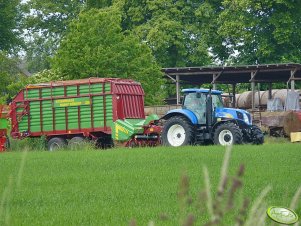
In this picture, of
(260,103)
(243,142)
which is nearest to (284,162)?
(243,142)

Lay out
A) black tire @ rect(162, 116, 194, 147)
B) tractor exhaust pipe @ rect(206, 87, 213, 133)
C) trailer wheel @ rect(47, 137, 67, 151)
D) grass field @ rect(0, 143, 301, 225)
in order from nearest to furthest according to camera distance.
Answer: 1. grass field @ rect(0, 143, 301, 225)
2. black tire @ rect(162, 116, 194, 147)
3. tractor exhaust pipe @ rect(206, 87, 213, 133)
4. trailer wheel @ rect(47, 137, 67, 151)

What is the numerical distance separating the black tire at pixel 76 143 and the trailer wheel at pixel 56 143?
0.40 meters

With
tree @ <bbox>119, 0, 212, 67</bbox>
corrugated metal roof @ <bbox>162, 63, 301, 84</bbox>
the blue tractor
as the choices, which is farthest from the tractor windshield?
tree @ <bbox>119, 0, 212, 67</bbox>

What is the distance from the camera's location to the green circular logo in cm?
504

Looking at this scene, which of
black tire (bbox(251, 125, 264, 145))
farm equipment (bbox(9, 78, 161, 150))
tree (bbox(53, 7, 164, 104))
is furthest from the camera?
tree (bbox(53, 7, 164, 104))

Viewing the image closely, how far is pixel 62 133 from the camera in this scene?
118 feet

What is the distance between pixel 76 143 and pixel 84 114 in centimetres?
146

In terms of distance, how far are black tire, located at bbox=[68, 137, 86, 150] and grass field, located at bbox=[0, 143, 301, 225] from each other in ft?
19.4

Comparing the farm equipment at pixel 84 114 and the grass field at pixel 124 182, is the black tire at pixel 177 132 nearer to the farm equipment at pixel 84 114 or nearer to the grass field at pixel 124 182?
the farm equipment at pixel 84 114

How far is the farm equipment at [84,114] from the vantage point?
113 feet

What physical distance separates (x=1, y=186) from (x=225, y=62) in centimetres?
4919

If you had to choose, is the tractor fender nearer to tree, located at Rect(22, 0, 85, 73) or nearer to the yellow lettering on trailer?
the yellow lettering on trailer

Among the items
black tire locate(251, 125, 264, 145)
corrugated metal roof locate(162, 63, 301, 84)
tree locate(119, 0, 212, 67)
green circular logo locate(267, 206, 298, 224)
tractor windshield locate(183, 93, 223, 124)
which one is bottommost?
black tire locate(251, 125, 264, 145)

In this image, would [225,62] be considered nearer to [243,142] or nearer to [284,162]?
[243,142]
